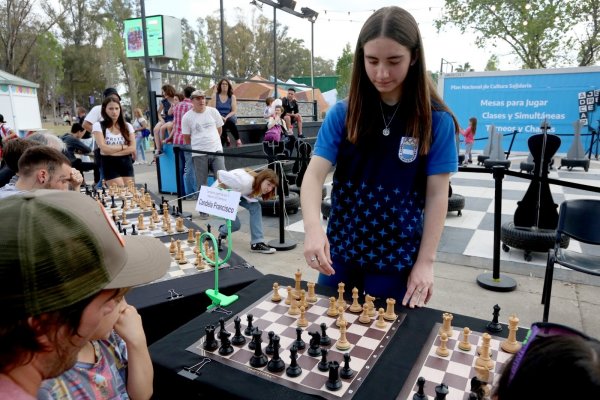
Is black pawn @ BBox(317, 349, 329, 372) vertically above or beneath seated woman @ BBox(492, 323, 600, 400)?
beneath

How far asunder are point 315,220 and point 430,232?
16.9 inches

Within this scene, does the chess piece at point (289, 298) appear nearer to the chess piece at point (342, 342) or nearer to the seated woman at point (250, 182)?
the chess piece at point (342, 342)

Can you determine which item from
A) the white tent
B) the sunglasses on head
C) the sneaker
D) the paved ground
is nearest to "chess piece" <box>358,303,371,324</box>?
the sunglasses on head

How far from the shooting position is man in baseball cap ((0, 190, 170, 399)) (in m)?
0.62

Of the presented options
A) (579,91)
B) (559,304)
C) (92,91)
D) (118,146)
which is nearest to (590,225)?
(559,304)

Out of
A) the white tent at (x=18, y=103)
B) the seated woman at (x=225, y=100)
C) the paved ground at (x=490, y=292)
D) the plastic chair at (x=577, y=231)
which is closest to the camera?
the plastic chair at (x=577, y=231)

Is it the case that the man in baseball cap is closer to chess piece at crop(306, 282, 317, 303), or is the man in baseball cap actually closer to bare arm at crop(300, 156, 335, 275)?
bare arm at crop(300, 156, 335, 275)

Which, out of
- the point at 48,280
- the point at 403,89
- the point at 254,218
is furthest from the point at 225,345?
the point at 254,218

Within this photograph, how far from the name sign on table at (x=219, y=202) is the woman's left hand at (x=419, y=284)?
0.91 meters

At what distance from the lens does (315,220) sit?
149 cm

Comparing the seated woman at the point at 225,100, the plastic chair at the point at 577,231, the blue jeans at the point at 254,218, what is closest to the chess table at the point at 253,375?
the plastic chair at the point at 577,231

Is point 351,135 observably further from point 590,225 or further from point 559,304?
point 559,304

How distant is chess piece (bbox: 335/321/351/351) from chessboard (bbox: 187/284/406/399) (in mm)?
13

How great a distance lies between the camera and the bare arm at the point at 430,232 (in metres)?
1.48
